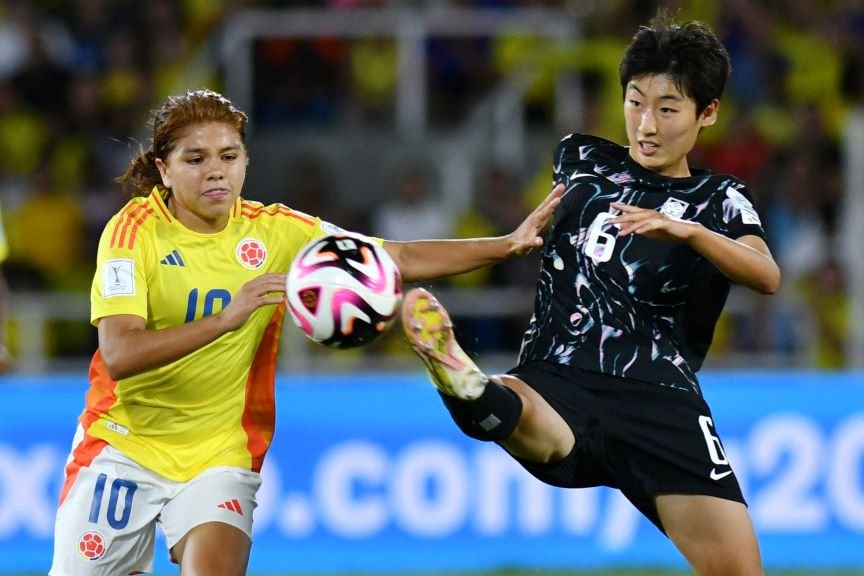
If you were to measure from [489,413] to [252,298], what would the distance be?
0.85 metres

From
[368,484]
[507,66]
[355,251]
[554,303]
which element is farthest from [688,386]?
[507,66]

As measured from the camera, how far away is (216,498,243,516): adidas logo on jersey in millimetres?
5129

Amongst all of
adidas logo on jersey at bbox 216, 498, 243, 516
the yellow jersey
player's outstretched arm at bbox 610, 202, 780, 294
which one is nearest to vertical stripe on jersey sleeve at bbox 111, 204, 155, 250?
the yellow jersey

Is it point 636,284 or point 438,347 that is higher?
point 636,284

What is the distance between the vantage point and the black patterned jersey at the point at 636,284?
17.7 feet

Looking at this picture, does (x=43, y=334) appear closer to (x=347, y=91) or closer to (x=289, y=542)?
(x=289, y=542)

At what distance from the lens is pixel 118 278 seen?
16.7 feet

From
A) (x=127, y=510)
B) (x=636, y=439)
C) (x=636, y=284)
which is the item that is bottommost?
(x=127, y=510)

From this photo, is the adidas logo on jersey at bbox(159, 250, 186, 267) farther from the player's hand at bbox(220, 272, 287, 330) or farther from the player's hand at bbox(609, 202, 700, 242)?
the player's hand at bbox(609, 202, 700, 242)

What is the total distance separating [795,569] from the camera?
9.09 meters

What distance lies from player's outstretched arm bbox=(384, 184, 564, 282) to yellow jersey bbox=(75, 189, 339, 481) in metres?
0.43

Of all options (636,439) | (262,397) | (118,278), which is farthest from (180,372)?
(636,439)

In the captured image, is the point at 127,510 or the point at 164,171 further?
the point at 164,171

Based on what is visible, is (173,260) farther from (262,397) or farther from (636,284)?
(636,284)
